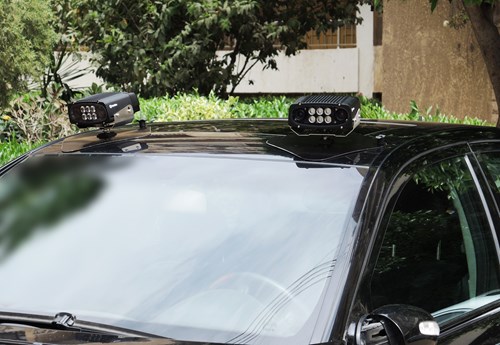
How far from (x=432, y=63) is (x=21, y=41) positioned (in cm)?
474

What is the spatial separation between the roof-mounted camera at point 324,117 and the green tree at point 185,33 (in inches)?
372

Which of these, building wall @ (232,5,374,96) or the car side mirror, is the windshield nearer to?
the car side mirror

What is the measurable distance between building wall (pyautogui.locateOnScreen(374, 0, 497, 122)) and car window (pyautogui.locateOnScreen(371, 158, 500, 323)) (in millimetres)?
7946

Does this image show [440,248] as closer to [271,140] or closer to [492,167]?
[492,167]

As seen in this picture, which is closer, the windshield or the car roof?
the windshield

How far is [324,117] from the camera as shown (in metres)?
3.07

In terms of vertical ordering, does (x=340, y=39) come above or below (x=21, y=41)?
below

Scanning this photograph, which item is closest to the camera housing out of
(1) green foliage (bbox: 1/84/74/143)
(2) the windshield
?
(2) the windshield

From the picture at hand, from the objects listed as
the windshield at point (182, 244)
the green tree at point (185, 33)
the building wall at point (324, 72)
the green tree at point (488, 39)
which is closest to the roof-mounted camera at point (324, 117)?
the windshield at point (182, 244)

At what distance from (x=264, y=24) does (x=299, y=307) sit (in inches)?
450

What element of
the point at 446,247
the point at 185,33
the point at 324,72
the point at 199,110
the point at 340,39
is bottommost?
the point at 324,72

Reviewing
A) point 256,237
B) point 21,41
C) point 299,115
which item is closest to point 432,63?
point 21,41

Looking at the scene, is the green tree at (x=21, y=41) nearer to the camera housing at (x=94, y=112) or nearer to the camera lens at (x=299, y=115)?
the camera housing at (x=94, y=112)

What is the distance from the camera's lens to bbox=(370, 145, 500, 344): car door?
9.61 feet
